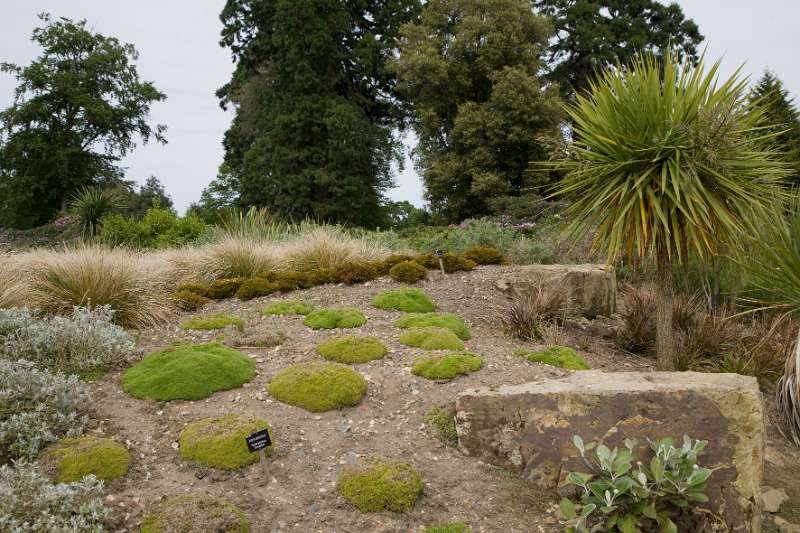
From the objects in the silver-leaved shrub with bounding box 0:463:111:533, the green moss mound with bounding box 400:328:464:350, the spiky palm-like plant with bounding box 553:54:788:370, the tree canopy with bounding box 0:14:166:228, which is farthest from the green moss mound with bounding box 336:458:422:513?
the tree canopy with bounding box 0:14:166:228

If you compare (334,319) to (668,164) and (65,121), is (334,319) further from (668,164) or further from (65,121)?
(65,121)

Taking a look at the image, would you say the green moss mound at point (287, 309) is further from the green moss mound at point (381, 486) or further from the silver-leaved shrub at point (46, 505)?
the silver-leaved shrub at point (46, 505)

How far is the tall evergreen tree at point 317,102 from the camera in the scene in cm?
2309

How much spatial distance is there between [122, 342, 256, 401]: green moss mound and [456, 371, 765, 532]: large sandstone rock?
207 centimetres

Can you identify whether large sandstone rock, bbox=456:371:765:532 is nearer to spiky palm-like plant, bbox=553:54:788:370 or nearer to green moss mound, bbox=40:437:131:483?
spiky palm-like plant, bbox=553:54:788:370

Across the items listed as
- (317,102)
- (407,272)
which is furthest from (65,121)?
(407,272)

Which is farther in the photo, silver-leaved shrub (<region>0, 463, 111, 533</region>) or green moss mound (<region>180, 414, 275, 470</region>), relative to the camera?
green moss mound (<region>180, 414, 275, 470</region>)

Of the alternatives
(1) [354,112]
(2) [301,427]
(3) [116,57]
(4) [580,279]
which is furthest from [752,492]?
(3) [116,57]

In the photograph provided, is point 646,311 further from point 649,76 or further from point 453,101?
point 453,101

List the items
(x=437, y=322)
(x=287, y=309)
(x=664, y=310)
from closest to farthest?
1. (x=664, y=310)
2. (x=437, y=322)
3. (x=287, y=309)

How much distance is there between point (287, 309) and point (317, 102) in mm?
17697

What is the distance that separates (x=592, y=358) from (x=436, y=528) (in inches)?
163

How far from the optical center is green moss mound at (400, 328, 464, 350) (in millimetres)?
6027

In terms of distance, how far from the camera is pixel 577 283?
849cm
